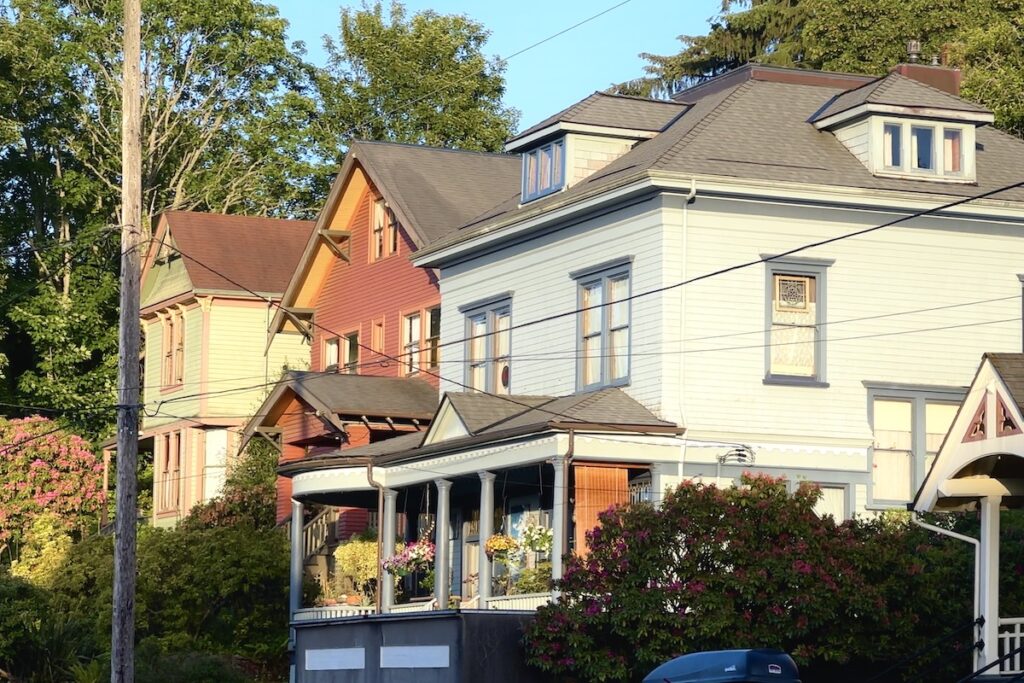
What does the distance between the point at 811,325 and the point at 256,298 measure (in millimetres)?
23167

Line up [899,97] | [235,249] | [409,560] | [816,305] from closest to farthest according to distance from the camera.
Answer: [816,305] < [409,560] < [899,97] < [235,249]

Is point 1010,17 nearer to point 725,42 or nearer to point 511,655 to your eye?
point 725,42

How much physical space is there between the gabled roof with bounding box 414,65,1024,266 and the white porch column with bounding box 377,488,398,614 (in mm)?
5648

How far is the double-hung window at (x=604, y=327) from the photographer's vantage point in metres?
35.0

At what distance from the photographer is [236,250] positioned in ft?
182

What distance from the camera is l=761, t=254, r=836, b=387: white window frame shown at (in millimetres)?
34312

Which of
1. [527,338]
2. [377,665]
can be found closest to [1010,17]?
[527,338]

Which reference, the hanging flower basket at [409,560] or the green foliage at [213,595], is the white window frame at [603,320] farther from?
the green foliage at [213,595]

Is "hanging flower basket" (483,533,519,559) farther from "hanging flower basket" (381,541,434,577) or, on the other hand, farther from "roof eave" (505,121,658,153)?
"roof eave" (505,121,658,153)

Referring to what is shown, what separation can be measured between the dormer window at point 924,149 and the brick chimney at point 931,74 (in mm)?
3650

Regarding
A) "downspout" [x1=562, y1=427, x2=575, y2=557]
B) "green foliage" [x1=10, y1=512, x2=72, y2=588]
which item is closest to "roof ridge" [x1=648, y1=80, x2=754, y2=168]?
"downspout" [x1=562, y1=427, x2=575, y2=557]

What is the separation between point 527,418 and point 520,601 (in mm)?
3534

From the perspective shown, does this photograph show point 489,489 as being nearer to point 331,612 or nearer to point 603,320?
point 603,320

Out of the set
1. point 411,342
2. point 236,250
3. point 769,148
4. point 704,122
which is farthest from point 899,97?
point 236,250
